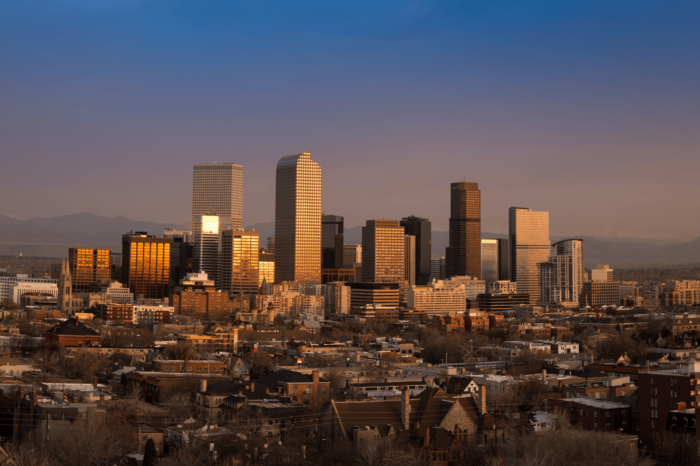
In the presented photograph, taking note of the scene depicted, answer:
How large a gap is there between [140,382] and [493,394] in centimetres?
3208

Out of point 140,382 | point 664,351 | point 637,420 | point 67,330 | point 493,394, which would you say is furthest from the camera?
point 67,330

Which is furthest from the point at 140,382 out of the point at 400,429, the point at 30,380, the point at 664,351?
the point at 664,351

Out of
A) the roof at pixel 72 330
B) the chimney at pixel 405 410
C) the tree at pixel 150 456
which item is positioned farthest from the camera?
the roof at pixel 72 330

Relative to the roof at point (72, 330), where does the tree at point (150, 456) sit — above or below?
below

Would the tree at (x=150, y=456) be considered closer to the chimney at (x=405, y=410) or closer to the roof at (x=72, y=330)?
the chimney at (x=405, y=410)

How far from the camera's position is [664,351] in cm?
12556

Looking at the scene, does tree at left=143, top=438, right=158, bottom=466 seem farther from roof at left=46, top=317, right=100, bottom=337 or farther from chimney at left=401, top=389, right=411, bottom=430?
roof at left=46, top=317, right=100, bottom=337

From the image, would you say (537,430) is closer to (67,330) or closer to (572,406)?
(572,406)

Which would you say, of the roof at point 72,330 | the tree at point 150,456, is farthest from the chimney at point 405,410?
the roof at point 72,330

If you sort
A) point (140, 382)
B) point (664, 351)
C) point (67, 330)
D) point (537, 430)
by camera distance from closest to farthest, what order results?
1. point (537, 430)
2. point (140, 382)
3. point (664, 351)
4. point (67, 330)

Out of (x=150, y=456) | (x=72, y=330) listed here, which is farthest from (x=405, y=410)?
(x=72, y=330)

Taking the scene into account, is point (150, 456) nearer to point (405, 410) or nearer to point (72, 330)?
point (405, 410)

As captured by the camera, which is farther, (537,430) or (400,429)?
(537,430)

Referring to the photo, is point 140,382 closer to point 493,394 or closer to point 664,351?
point 493,394
